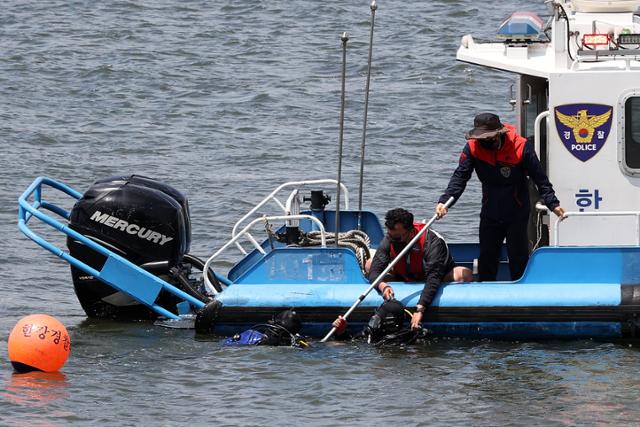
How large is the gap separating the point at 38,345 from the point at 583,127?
155 inches

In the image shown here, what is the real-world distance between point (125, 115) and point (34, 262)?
731 cm

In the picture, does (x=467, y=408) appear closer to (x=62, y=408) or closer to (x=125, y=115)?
(x=62, y=408)

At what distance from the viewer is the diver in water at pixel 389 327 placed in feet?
30.5

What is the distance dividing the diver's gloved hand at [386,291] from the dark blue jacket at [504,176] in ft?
2.25

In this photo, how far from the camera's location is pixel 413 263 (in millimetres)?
9633

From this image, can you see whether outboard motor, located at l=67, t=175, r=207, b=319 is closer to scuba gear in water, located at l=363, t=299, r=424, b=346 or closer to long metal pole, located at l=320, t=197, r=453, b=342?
long metal pole, located at l=320, t=197, r=453, b=342

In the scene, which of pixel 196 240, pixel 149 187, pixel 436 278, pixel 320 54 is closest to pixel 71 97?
pixel 320 54

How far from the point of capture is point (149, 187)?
10.2 meters

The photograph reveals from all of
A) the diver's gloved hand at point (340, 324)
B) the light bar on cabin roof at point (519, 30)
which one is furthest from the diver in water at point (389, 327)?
the light bar on cabin roof at point (519, 30)

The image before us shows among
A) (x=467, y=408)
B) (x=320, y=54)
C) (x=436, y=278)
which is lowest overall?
(x=467, y=408)

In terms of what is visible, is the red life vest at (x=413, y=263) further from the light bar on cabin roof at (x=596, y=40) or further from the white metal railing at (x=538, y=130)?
the light bar on cabin roof at (x=596, y=40)

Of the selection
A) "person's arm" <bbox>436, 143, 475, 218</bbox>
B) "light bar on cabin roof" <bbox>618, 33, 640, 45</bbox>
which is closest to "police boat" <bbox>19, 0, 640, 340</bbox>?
"light bar on cabin roof" <bbox>618, 33, 640, 45</bbox>

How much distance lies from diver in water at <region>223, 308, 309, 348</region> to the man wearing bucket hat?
1230mm

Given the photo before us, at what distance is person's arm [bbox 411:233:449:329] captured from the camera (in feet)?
30.7
